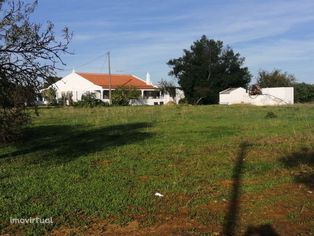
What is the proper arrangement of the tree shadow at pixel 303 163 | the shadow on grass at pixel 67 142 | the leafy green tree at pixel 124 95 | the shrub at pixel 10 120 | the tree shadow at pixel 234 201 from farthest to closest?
1. the leafy green tree at pixel 124 95
2. the shadow on grass at pixel 67 142
3. the shrub at pixel 10 120
4. the tree shadow at pixel 303 163
5. the tree shadow at pixel 234 201

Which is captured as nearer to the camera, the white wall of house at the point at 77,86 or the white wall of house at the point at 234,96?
the white wall of house at the point at 234,96

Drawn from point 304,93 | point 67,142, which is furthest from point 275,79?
point 67,142

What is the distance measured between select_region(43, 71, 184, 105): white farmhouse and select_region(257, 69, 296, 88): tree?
60.5 feet

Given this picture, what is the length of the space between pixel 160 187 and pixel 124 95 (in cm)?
6578

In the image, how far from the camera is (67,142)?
1719cm

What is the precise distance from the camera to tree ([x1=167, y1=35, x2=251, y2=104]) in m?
84.1

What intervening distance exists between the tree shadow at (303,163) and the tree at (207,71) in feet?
226

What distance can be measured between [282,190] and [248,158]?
12.8 feet

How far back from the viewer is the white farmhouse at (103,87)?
83.3 m

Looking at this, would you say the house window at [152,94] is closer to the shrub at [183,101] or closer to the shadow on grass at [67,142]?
the shrub at [183,101]

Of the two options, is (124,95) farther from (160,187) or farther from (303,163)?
(160,187)

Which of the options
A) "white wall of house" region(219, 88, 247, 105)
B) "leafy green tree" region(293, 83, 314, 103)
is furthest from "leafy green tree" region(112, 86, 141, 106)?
"leafy green tree" region(293, 83, 314, 103)

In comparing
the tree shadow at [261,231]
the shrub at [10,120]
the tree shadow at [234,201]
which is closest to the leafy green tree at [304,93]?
the tree shadow at [234,201]

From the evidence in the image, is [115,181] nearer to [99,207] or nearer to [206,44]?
[99,207]
